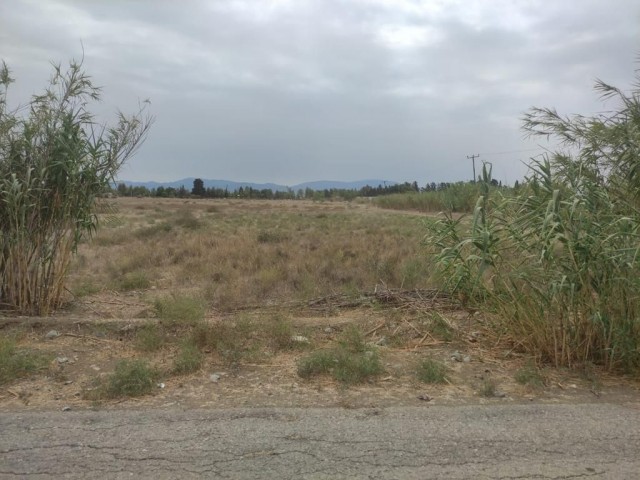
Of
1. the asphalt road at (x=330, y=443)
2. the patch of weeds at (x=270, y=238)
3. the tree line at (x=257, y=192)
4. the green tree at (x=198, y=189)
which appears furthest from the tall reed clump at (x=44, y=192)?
the green tree at (x=198, y=189)

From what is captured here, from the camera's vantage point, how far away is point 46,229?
26.4 ft

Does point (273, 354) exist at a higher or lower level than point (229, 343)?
lower

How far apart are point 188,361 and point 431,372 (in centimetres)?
244

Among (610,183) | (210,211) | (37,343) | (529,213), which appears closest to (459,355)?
(529,213)

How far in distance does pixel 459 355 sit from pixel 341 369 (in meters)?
1.51

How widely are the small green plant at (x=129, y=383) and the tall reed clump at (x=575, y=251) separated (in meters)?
3.52

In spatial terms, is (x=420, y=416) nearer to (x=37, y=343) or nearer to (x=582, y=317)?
(x=582, y=317)

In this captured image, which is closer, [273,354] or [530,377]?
[530,377]

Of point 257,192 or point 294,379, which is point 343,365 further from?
point 257,192

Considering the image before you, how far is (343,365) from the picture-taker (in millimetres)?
5316

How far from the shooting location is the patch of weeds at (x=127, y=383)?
476 cm

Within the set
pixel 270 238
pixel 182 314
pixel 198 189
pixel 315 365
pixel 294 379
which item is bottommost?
pixel 294 379

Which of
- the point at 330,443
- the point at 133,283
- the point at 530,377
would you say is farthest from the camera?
the point at 133,283

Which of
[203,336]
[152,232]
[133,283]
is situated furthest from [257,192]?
[203,336]
